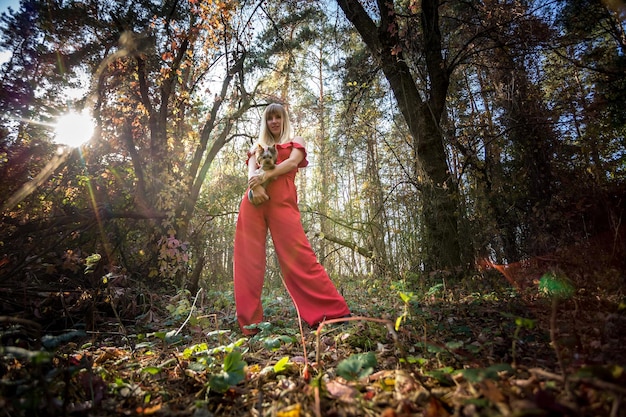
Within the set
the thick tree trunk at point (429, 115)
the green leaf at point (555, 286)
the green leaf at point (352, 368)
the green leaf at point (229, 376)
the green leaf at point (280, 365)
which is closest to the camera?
the green leaf at point (352, 368)

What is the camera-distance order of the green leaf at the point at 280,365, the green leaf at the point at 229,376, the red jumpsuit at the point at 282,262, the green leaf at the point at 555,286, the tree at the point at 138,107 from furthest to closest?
the tree at the point at 138,107, the red jumpsuit at the point at 282,262, the green leaf at the point at 555,286, the green leaf at the point at 280,365, the green leaf at the point at 229,376

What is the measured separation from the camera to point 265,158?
112 inches

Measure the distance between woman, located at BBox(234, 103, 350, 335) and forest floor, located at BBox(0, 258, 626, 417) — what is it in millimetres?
214

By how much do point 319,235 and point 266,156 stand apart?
288 centimetres

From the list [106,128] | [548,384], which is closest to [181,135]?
[106,128]

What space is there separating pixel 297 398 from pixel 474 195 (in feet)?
19.2

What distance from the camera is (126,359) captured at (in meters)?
1.93

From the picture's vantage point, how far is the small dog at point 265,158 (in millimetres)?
2830

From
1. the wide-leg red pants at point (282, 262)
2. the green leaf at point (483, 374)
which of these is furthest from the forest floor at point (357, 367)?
the wide-leg red pants at point (282, 262)

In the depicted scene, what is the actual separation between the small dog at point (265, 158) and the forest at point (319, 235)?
53.7 inches

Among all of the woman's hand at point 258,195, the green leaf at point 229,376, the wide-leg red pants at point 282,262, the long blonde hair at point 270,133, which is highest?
the long blonde hair at point 270,133

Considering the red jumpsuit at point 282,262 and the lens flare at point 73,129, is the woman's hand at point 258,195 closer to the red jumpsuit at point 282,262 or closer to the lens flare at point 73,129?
the red jumpsuit at point 282,262

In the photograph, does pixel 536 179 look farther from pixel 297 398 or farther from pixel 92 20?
pixel 92 20

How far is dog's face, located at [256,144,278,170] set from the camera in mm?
2830
